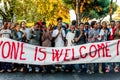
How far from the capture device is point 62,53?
15336 mm

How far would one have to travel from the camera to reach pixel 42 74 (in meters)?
14.9

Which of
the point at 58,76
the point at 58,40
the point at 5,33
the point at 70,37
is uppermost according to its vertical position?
the point at 5,33

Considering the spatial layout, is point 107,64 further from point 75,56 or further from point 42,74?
point 42,74

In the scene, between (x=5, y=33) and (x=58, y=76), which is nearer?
(x=58, y=76)

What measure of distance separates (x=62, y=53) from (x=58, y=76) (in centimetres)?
117

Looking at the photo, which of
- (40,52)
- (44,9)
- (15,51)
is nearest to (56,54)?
(40,52)

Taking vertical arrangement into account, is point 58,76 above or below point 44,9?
below

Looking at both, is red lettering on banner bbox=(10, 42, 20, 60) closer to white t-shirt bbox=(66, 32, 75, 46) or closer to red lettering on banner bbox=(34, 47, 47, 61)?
red lettering on banner bbox=(34, 47, 47, 61)

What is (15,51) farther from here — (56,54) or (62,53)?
(62,53)

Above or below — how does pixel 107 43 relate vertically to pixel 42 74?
above

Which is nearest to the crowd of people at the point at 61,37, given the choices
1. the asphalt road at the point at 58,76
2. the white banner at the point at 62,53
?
the white banner at the point at 62,53

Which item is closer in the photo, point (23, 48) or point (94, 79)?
point (94, 79)

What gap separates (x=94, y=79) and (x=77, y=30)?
256cm

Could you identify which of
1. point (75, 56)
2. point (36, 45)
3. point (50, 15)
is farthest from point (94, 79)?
point (50, 15)
